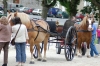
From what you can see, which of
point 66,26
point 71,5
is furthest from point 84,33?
point 71,5

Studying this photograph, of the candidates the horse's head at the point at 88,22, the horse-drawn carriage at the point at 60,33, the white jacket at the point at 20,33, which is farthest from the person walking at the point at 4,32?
the horse's head at the point at 88,22

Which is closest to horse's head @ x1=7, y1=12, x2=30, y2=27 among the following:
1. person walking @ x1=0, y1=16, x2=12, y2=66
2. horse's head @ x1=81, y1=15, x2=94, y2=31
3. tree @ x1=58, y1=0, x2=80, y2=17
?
person walking @ x1=0, y1=16, x2=12, y2=66

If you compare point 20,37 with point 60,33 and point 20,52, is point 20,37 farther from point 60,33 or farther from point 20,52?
point 60,33

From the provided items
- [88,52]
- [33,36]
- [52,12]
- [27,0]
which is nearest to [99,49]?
[88,52]

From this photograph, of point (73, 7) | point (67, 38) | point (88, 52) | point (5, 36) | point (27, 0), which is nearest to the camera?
point (5, 36)

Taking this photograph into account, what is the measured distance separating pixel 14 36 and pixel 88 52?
5.17m

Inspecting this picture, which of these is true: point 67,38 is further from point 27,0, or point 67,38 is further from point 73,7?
point 27,0

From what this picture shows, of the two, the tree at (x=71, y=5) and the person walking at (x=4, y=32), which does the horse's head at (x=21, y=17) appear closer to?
the person walking at (x=4, y=32)

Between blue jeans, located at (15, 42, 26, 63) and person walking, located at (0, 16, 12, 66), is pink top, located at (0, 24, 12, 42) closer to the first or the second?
person walking, located at (0, 16, 12, 66)

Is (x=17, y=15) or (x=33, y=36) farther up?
(x=17, y=15)

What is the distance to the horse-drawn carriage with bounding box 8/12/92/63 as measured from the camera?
41.2 feet

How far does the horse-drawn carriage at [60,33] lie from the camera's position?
494 inches

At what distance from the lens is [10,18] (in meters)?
11.8

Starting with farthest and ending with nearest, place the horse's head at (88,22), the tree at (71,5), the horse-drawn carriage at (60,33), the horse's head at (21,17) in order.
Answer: the tree at (71,5), the horse's head at (88,22), the horse-drawn carriage at (60,33), the horse's head at (21,17)
